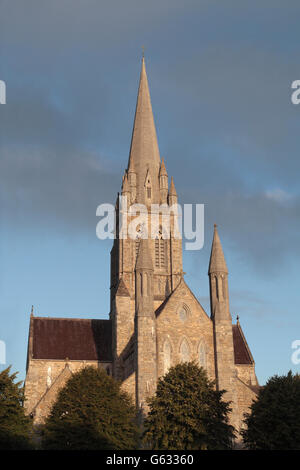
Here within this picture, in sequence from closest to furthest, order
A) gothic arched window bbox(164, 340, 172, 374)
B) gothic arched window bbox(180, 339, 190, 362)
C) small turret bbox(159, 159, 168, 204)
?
1. gothic arched window bbox(164, 340, 172, 374)
2. gothic arched window bbox(180, 339, 190, 362)
3. small turret bbox(159, 159, 168, 204)

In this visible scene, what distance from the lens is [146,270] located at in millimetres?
46250

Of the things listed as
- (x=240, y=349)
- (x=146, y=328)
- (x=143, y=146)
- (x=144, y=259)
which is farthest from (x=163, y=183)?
(x=146, y=328)

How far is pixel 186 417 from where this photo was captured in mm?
34469

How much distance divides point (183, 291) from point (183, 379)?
36.6ft

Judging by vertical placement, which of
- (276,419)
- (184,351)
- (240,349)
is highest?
(240,349)

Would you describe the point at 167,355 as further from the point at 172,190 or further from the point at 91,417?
the point at 172,190

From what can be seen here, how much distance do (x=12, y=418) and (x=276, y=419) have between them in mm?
16850

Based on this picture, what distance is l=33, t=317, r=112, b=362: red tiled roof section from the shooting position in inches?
2141

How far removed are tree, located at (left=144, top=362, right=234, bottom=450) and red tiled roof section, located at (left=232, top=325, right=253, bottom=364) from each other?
20.6m

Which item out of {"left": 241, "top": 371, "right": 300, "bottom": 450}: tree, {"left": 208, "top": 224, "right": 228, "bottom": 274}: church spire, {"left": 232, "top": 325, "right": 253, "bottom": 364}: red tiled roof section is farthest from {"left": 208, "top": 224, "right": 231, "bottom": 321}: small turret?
{"left": 232, "top": 325, "right": 253, "bottom": 364}: red tiled roof section

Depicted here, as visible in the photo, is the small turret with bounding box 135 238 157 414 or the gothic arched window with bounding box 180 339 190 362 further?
the gothic arched window with bounding box 180 339 190 362

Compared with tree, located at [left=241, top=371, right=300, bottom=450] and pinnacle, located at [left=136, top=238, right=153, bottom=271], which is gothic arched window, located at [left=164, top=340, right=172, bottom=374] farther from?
tree, located at [left=241, top=371, right=300, bottom=450]
